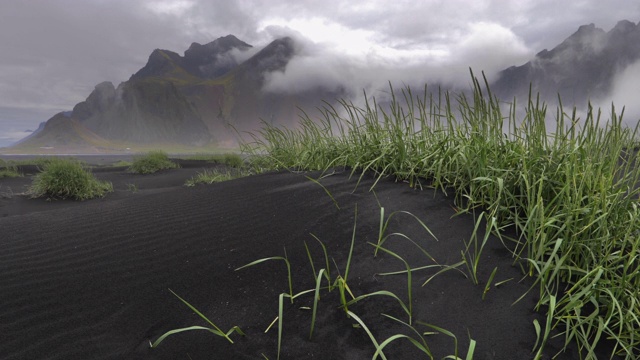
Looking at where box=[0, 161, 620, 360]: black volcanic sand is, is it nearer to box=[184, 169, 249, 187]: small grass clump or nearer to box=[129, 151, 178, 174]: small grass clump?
box=[184, 169, 249, 187]: small grass clump

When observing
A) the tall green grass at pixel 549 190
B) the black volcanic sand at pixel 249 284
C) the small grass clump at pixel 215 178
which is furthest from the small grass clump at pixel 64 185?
the tall green grass at pixel 549 190

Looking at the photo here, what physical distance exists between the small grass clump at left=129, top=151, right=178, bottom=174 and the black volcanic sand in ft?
37.6

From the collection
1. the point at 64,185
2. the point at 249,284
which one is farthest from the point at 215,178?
the point at 249,284

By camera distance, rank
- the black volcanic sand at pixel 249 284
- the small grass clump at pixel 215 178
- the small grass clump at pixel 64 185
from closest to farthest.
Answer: the black volcanic sand at pixel 249 284 < the small grass clump at pixel 215 178 < the small grass clump at pixel 64 185

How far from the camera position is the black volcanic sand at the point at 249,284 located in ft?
5.09

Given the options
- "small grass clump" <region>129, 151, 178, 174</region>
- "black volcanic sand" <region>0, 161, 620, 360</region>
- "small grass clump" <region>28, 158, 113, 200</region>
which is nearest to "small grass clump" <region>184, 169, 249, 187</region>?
"small grass clump" <region>28, 158, 113, 200</region>

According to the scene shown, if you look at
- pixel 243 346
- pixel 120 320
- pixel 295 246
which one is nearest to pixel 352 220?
pixel 295 246

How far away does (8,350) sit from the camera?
5.58 feet

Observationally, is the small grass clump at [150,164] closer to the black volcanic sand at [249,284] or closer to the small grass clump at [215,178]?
the small grass clump at [215,178]

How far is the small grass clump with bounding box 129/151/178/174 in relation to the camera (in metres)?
13.8

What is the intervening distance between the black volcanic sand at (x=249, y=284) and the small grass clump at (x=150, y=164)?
11.4m

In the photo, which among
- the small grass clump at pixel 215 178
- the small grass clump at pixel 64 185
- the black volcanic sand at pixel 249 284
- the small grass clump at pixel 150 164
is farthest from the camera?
the small grass clump at pixel 150 164

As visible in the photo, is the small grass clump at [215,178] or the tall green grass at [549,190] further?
the small grass clump at [215,178]

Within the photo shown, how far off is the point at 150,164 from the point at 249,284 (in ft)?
44.8
